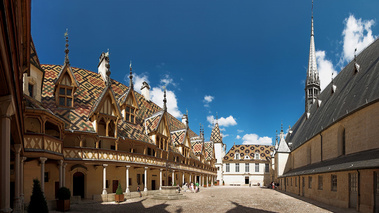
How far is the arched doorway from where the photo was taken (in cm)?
2388

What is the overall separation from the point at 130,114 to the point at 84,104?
6.72m

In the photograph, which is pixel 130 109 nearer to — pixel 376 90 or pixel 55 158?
pixel 55 158

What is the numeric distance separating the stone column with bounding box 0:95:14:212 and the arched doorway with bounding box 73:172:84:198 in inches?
676

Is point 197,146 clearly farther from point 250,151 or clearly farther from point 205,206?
point 205,206

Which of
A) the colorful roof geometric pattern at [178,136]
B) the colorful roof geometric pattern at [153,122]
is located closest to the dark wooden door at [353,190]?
the colorful roof geometric pattern at [153,122]

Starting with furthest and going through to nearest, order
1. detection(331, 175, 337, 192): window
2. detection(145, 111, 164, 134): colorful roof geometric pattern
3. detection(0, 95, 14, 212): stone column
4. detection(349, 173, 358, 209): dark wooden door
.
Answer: detection(145, 111, 164, 134): colorful roof geometric pattern
detection(331, 175, 337, 192): window
detection(349, 173, 358, 209): dark wooden door
detection(0, 95, 14, 212): stone column

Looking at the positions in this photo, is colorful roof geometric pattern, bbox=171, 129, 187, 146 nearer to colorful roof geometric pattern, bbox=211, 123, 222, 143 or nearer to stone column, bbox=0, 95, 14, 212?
stone column, bbox=0, 95, 14, 212

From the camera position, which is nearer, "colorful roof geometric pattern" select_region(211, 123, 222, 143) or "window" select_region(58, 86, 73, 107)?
"window" select_region(58, 86, 73, 107)

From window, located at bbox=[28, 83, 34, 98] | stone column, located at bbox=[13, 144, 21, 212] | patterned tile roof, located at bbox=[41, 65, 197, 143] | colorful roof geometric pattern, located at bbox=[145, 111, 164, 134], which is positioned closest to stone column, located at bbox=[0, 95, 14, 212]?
stone column, located at bbox=[13, 144, 21, 212]

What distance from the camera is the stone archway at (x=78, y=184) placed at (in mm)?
23812

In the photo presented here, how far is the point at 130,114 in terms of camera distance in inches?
1260

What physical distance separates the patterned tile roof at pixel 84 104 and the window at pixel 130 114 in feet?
2.00

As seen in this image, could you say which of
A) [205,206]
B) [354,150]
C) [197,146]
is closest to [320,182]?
[354,150]

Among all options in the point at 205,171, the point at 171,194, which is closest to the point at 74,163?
the point at 171,194
